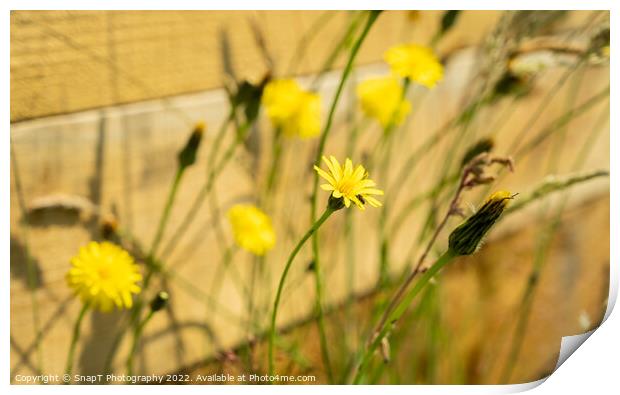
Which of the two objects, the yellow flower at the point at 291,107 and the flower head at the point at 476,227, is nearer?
the flower head at the point at 476,227

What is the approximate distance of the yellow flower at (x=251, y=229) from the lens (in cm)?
37

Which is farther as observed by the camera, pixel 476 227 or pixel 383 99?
pixel 383 99

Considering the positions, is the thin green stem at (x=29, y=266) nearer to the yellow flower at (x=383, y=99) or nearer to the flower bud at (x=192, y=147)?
the flower bud at (x=192, y=147)

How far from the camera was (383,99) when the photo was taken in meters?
0.40

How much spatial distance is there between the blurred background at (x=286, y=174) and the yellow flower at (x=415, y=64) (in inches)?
0.9

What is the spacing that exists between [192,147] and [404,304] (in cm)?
14

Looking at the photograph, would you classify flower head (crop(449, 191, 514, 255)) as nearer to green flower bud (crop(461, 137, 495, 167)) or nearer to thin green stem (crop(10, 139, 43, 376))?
green flower bud (crop(461, 137, 495, 167))

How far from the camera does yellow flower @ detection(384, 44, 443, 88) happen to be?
1.19 ft

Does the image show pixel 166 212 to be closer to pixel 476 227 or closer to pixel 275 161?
pixel 275 161

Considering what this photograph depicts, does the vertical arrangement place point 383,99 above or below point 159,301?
above

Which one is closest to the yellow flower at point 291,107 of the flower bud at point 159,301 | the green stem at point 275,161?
the green stem at point 275,161

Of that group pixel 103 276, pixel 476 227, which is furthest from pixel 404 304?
pixel 103 276

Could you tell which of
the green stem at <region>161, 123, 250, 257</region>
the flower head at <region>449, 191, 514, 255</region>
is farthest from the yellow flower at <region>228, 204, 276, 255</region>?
the flower head at <region>449, 191, 514, 255</region>
